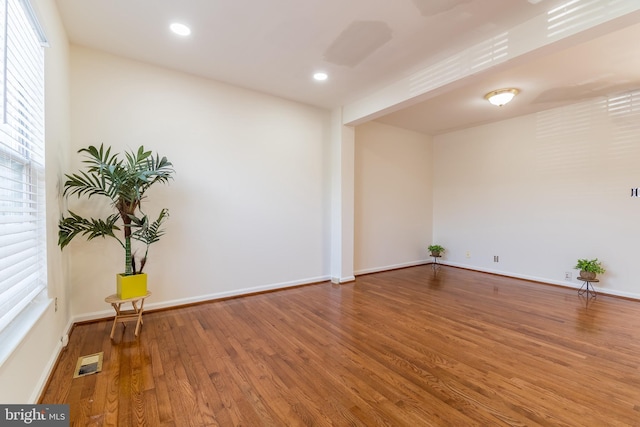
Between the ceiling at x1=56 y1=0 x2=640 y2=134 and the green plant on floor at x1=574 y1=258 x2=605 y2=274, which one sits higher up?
the ceiling at x1=56 y1=0 x2=640 y2=134

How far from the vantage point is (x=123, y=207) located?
2.66 metres

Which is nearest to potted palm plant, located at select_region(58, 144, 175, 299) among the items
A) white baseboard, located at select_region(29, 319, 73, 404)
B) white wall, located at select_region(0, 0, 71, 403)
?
white wall, located at select_region(0, 0, 71, 403)

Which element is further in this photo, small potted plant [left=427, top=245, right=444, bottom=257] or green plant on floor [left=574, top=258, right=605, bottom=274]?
small potted plant [left=427, top=245, right=444, bottom=257]

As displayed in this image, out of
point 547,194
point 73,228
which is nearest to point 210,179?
point 73,228

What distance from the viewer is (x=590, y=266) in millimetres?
3971

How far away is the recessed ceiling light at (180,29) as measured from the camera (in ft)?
8.28

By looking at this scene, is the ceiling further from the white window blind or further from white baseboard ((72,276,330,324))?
white baseboard ((72,276,330,324))

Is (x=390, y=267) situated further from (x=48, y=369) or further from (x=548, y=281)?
(x=48, y=369)

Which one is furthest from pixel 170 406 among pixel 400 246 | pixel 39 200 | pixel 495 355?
pixel 400 246

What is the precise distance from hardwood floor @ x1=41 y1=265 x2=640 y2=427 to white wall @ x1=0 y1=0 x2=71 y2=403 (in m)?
0.20

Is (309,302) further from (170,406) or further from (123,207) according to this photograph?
(123,207)

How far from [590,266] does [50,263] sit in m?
6.18

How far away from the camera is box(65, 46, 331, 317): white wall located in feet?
9.70

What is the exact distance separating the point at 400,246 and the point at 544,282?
2.40 m
